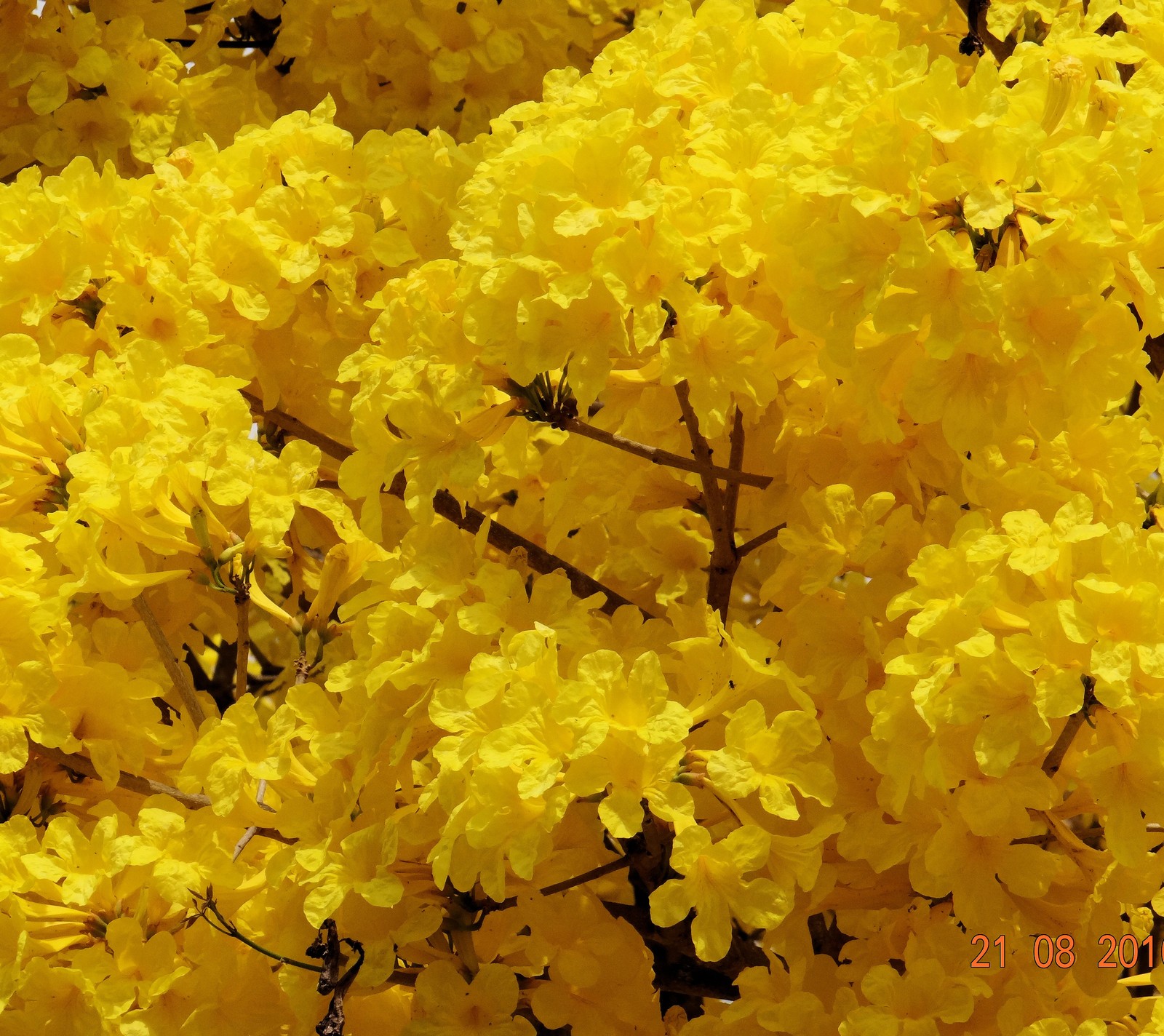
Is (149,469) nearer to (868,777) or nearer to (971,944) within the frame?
(868,777)

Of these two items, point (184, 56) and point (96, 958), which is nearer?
point (96, 958)

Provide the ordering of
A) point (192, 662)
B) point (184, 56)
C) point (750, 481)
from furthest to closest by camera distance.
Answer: point (192, 662) < point (184, 56) < point (750, 481)

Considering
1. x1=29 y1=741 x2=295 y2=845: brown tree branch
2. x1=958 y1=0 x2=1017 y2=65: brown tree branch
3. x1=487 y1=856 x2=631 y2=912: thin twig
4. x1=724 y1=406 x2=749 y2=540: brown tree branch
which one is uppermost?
x1=958 y1=0 x2=1017 y2=65: brown tree branch

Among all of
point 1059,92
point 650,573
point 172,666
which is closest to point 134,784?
point 172,666

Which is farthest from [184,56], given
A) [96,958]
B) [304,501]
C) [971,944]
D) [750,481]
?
[971,944]
